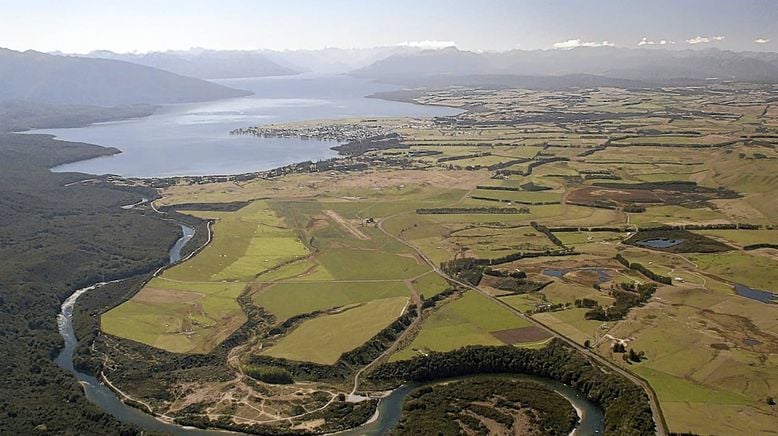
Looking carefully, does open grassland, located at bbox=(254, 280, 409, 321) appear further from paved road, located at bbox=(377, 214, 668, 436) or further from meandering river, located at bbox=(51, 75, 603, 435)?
meandering river, located at bbox=(51, 75, 603, 435)

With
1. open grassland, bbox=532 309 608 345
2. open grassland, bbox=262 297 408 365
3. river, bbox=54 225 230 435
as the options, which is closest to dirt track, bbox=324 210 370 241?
open grassland, bbox=262 297 408 365

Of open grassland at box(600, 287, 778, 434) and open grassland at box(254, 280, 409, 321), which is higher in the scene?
open grassland at box(254, 280, 409, 321)

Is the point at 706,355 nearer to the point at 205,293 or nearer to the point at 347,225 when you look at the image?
the point at 205,293

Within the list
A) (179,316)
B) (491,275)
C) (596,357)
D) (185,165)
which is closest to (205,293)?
(179,316)

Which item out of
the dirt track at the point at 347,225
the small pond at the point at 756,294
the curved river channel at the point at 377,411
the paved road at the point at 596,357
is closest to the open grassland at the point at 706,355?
the paved road at the point at 596,357

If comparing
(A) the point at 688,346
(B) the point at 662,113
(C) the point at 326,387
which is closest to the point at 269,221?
(C) the point at 326,387

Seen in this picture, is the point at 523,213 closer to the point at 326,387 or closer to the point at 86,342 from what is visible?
the point at 326,387

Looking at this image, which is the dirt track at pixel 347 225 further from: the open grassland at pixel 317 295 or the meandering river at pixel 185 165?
the meandering river at pixel 185 165
